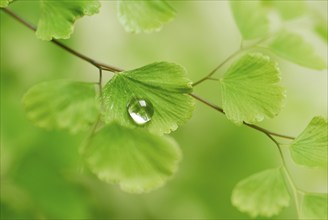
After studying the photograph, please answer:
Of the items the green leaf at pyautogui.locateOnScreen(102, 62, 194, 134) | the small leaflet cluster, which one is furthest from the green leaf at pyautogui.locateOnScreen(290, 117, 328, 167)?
the green leaf at pyautogui.locateOnScreen(102, 62, 194, 134)

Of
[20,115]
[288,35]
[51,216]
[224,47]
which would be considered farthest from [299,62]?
[224,47]

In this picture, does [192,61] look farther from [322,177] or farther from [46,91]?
[46,91]

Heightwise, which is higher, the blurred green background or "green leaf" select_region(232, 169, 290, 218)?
"green leaf" select_region(232, 169, 290, 218)

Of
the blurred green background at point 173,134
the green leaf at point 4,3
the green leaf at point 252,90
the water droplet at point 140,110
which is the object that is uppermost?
the green leaf at point 4,3

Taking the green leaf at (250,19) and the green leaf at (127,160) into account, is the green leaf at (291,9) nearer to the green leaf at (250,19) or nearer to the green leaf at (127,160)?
the green leaf at (250,19)

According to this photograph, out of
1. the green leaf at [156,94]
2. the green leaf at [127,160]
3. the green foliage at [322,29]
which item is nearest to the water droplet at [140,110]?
the green leaf at [156,94]

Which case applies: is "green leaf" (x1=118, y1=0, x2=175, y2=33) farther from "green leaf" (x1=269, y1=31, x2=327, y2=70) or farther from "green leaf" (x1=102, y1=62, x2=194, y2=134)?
"green leaf" (x1=269, y1=31, x2=327, y2=70)
